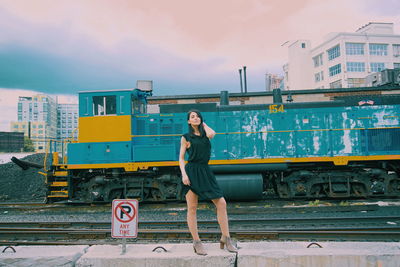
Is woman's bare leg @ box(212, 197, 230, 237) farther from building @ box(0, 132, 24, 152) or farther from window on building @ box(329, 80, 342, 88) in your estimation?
window on building @ box(329, 80, 342, 88)

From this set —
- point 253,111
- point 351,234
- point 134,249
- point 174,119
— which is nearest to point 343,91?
point 253,111

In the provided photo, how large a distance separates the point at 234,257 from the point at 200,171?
37.3 inches

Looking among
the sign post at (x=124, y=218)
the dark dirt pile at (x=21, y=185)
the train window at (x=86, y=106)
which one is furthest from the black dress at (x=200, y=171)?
the dark dirt pile at (x=21, y=185)

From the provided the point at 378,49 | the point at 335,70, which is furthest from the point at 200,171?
the point at 378,49

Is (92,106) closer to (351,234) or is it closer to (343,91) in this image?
(351,234)

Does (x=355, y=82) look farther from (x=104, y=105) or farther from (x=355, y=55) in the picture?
(x=104, y=105)

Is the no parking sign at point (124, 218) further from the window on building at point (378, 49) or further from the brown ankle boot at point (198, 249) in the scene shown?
the window on building at point (378, 49)

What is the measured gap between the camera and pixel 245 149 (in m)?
9.19

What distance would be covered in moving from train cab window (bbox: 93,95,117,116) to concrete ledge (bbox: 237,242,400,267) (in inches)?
277

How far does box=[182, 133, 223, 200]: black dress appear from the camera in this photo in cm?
314

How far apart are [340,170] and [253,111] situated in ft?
10.7

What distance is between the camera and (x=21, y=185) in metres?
12.7

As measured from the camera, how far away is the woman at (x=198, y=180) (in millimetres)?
3133

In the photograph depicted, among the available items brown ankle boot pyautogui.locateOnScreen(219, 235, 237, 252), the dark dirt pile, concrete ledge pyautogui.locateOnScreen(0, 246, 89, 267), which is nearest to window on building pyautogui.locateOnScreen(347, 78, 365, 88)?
the dark dirt pile
